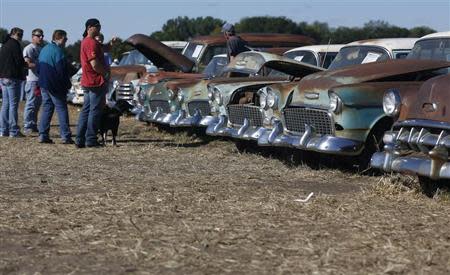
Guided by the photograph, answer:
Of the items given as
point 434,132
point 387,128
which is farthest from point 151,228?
point 387,128

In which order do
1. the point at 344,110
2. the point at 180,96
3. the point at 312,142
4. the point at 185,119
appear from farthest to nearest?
the point at 180,96 → the point at 185,119 → the point at 312,142 → the point at 344,110

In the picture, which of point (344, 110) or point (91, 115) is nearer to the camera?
point (344, 110)

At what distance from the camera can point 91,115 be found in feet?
36.0

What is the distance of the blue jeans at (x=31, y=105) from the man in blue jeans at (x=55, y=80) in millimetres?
1252

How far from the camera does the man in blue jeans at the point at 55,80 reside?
11422 millimetres

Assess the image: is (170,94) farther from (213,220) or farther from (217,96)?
(213,220)

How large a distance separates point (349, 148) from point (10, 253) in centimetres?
371

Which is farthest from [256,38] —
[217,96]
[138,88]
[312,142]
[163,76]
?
[312,142]

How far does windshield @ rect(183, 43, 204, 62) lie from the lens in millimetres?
15961

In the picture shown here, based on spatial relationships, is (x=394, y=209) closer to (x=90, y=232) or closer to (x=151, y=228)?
(x=151, y=228)

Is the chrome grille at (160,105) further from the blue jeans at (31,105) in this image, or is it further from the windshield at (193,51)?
the windshield at (193,51)

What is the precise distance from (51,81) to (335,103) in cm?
494

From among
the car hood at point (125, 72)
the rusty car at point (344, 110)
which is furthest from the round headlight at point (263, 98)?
the car hood at point (125, 72)

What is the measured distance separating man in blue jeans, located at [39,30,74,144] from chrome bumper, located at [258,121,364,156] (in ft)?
11.7
